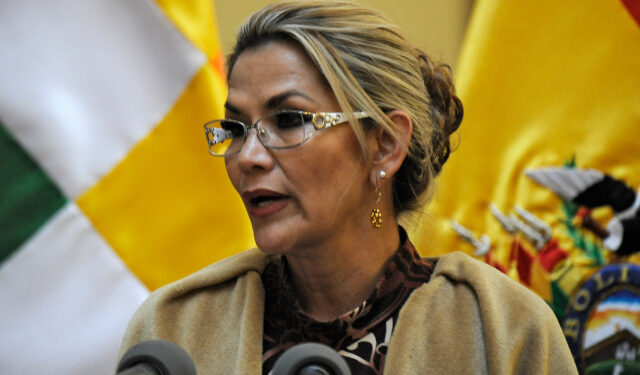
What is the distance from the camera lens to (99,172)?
1.90 meters

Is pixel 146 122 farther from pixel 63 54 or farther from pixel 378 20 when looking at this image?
pixel 378 20

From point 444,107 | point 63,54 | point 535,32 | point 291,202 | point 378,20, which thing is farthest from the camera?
point 535,32

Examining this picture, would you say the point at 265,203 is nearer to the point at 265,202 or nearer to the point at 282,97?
the point at 265,202

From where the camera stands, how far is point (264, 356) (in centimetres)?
150

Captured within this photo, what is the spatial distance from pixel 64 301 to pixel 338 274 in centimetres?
77

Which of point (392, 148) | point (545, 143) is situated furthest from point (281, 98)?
point (545, 143)

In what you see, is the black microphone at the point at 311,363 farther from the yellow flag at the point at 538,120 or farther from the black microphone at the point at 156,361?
the yellow flag at the point at 538,120

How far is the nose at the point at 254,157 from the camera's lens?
1.39 meters

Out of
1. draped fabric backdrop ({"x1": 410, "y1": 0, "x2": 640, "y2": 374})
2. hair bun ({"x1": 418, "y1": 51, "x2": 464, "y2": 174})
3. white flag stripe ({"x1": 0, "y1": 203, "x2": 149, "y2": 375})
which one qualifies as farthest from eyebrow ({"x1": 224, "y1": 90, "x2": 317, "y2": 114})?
draped fabric backdrop ({"x1": 410, "y1": 0, "x2": 640, "y2": 374})

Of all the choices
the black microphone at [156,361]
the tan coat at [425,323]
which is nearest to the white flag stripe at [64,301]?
the tan coat at [425,323]

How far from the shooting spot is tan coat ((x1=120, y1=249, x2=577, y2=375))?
4.58 feet

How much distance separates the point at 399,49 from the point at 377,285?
515 millimetres

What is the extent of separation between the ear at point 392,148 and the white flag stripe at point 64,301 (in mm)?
799

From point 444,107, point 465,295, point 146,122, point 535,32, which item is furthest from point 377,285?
point 535,32
